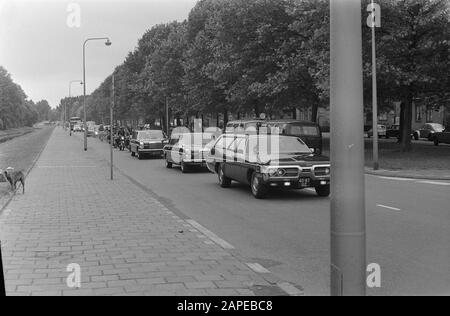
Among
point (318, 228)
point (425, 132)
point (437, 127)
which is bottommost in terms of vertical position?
point (318, 228)

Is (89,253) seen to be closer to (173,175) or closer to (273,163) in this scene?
(273,163)

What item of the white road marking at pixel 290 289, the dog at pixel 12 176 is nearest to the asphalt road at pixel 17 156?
the dog at pixel 12 176

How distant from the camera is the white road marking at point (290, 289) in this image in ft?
16.6

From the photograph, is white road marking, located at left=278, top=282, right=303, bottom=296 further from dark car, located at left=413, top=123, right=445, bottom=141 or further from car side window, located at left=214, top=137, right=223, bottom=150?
dark car, located at left=413, top=123, right=445, bottom=141

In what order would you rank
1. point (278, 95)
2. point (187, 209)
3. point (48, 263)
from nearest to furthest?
point (48, 263)
point (187, 209)
point (278, 95)

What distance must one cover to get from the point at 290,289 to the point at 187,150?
14.9 meters

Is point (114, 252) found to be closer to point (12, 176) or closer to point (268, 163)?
point (268, 163)

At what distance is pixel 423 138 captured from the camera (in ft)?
142

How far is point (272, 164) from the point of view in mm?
11938

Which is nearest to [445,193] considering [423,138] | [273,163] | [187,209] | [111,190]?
[273,163]

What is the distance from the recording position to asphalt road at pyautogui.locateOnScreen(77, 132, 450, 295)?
5859 millimetres

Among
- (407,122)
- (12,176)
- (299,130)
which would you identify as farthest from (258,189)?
(407,122)
